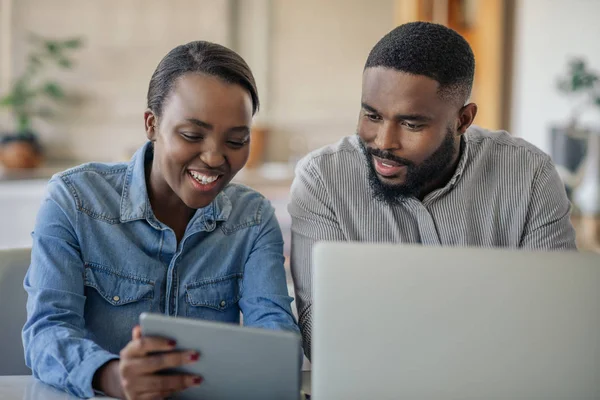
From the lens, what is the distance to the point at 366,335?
910mm

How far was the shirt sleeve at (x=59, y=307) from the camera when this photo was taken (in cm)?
119

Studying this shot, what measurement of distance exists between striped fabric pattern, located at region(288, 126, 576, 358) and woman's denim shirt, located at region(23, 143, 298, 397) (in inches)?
7.0

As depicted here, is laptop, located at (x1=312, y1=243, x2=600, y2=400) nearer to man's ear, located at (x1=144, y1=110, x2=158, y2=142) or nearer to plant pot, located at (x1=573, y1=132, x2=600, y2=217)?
man's ear, located at (x1=144, y1=110, x2=158, y2=142)

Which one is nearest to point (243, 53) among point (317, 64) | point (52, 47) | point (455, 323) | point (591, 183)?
point (317, 64)

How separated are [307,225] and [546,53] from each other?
2.95m

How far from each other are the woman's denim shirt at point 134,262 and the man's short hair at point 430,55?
→ 17.2 inches

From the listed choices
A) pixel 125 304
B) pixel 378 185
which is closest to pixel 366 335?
pixel 125 304

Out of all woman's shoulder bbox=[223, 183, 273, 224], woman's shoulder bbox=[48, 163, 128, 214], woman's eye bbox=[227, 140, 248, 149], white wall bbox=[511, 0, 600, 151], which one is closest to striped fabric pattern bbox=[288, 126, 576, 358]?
woman's shoulder bbox=[223, 183, 273, 224]

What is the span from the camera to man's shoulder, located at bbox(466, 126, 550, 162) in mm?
1756

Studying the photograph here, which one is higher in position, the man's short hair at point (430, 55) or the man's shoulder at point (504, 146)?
the man's short hair at point (430, 55)

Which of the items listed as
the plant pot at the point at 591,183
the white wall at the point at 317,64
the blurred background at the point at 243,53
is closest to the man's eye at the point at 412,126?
the plant pot at the point at 591,183

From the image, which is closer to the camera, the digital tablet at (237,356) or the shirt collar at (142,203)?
the digital tablet at (237,356)

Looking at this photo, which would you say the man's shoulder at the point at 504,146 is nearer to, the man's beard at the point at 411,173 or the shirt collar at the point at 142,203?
the man's beard at the point at 411,173

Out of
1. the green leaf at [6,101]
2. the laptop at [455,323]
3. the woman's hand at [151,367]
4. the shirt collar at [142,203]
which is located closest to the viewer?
the laptop at [455,323]
